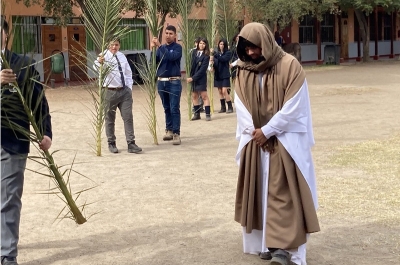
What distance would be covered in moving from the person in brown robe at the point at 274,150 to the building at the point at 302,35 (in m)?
18.0

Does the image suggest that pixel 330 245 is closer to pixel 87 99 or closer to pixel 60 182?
pixel 60 182

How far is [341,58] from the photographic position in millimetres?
39156

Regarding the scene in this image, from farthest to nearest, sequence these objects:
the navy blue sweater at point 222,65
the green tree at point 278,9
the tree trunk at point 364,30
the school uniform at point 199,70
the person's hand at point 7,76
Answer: the tree trunk at point 364,30 → the green tree at point 278,9 → the navy blue sweater at point 222,65 → the school uniform at point 199,70 → the person's hand at point 7,76

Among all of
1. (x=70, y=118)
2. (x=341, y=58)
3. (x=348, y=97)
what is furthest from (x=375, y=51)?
(x=70, y=118)

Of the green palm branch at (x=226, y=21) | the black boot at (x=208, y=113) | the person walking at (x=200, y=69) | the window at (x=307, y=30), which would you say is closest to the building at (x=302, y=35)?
the window at (x=307, y=30)

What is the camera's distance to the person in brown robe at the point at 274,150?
15.8 feet

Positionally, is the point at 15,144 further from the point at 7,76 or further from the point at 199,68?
the point at 199,68

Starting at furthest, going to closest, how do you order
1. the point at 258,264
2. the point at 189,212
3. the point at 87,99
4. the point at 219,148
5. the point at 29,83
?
the point at 87,99 → the point at 219,148 → the point at 189,212 → the point at 258,264 → the point at 29,83

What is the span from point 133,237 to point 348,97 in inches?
536

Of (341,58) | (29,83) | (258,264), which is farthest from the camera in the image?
(341,58)

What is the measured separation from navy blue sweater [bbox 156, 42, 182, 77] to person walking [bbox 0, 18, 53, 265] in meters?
5.48

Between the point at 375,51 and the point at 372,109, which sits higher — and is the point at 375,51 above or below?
above

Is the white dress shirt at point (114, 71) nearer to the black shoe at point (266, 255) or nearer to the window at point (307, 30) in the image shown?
the black shoe at point (266, 255)

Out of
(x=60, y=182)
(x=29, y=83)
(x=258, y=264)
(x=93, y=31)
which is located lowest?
(x=258, y=264)
